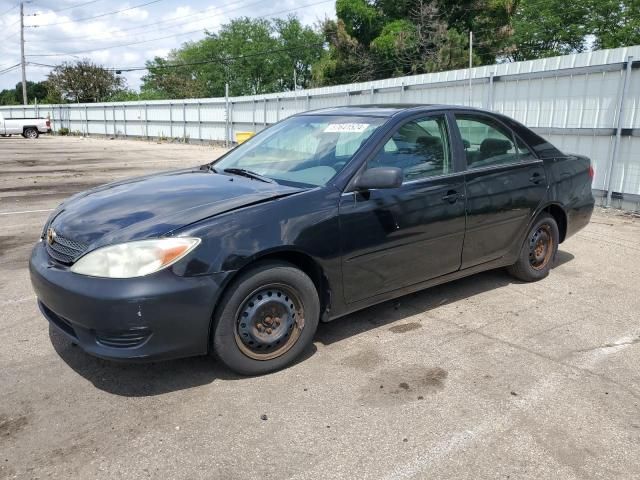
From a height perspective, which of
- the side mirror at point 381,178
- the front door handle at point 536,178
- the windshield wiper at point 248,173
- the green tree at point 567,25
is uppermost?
the green tree at point 567,25

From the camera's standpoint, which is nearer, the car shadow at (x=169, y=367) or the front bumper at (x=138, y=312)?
the front bumper at (x=138, y=312)

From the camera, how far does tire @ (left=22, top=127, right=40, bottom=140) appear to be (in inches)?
1458

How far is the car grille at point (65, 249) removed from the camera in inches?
122

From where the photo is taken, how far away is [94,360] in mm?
3549

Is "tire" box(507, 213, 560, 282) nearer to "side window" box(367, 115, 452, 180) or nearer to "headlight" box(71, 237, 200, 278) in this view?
"side window" box(367, 115, 452, 180)

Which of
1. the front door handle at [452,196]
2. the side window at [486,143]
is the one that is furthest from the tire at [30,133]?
the front door handle at [452,196]

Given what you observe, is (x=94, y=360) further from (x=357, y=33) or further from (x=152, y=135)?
(x=357, y=33)

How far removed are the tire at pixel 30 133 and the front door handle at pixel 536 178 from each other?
128ft

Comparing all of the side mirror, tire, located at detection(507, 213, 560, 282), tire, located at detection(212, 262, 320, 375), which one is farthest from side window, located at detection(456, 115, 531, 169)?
tire, located at detection(212, 262, 320, 375)

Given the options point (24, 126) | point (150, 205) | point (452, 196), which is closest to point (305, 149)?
point (452, 196)

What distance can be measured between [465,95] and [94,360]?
32.1ft

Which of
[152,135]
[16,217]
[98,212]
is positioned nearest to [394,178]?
[98,212]

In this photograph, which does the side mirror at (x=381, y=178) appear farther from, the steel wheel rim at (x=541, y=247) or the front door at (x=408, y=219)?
the steel wheel rim at (x=541, y=247)

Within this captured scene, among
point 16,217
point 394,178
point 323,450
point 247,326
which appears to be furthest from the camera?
point 16,217
